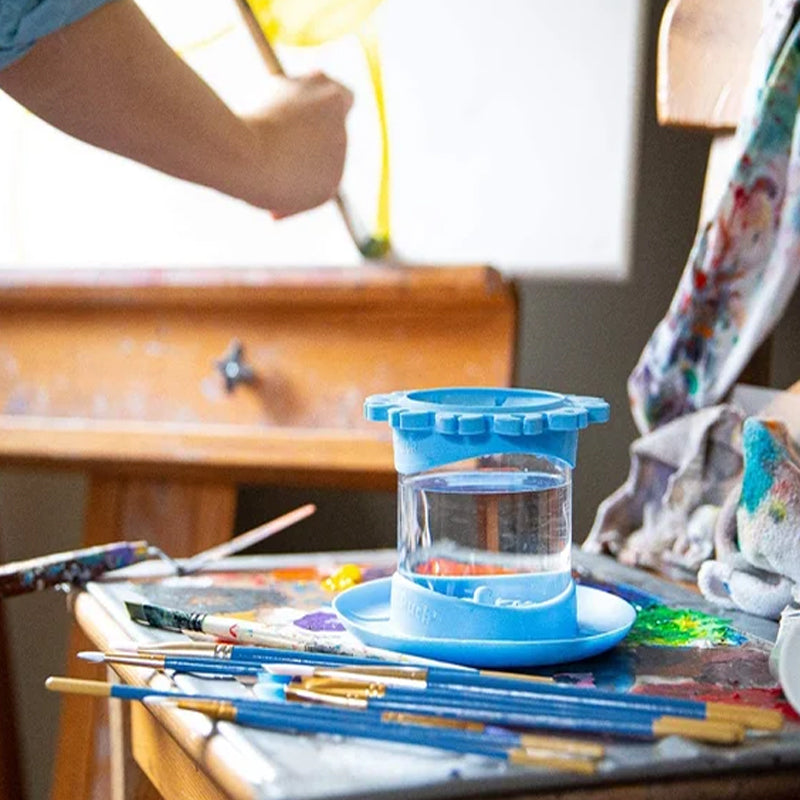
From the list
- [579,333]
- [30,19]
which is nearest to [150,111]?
[30,19]

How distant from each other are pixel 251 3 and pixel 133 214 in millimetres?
266

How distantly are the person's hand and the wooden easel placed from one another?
0.40 feet

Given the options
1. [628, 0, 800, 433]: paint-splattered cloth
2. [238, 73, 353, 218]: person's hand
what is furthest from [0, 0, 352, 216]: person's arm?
[628, 0, 800, 433]: paint-splattered cloth

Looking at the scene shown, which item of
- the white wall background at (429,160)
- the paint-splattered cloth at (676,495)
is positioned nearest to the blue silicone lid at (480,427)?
the paint-splattered cloth at (676,495)

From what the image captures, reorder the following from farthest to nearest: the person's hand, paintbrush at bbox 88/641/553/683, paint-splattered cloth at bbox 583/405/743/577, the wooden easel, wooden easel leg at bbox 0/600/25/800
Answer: wooden easel leg at bbox 0/600/25/800, the wooden easel, the person's hand, paint-splattered cloth at bbox 583/405/743/577, paintbrush at bbox 88/641/553/683

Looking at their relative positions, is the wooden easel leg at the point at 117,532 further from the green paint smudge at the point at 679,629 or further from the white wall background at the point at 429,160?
the green paint smudge at the point at 679,629

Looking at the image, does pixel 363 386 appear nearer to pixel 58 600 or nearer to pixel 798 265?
pixel 798 265

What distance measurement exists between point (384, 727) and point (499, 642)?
12cm

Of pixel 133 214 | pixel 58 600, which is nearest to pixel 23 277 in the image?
pixel 133 214

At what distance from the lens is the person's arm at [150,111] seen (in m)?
0.86

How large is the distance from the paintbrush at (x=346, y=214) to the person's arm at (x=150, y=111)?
10cm

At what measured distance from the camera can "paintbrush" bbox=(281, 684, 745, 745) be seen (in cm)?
55

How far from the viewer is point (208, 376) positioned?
4.39 feet

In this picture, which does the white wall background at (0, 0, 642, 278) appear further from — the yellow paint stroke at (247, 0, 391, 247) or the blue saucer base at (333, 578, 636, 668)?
the blue saucer base at (333, 578, 636, 668)
